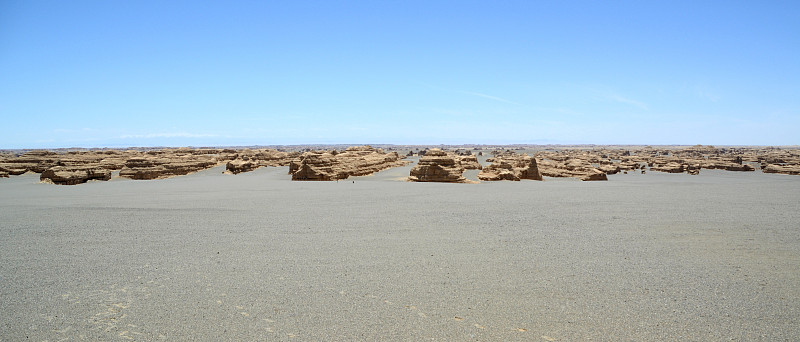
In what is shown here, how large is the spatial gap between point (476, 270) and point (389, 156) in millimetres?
35232

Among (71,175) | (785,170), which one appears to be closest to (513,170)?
(785,170)

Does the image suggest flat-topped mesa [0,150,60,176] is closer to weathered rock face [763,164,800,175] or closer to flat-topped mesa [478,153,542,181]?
flat-topped mesa [478,153,542,181]

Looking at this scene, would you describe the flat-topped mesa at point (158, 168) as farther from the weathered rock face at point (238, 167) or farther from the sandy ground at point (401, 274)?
the sandy ground at point (401, 274)

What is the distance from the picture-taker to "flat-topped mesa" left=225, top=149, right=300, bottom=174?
3288 centimetres

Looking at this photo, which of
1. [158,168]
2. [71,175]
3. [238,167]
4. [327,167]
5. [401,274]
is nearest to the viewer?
[401,274]

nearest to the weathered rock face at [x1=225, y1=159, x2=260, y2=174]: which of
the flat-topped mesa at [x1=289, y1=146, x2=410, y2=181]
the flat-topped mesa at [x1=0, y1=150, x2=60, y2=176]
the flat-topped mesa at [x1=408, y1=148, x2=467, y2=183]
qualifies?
the flat-topped mesa at [x1=289, y1=146, x2=410, y2=181]

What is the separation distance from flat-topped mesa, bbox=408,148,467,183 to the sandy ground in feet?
36.1

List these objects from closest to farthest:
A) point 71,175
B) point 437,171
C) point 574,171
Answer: point 71,175 → point 437,171 → point 574,171

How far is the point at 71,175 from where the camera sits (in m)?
22.4

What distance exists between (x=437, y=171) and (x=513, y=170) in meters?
5.78

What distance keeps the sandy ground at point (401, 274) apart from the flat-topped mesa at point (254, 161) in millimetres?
20868

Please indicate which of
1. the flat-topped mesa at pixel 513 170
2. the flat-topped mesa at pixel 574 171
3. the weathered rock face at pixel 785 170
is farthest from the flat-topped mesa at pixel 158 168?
the weathered rock face at pixel 785 170

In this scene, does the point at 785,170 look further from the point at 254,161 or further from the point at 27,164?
the point at 27,164

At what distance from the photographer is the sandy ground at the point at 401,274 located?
15.4 feet
